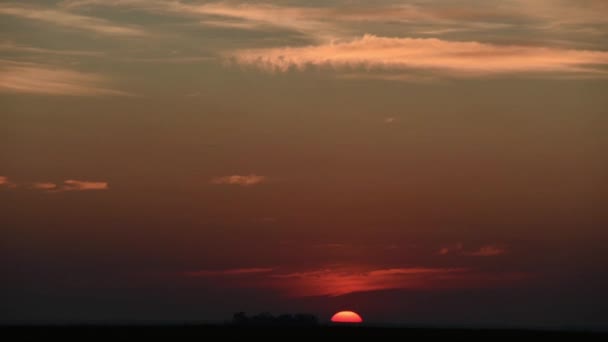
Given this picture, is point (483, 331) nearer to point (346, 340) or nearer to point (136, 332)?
point (346, 340)

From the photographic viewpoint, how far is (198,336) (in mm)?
123312

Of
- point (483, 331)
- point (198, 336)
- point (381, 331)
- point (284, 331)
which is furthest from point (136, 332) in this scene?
point (483, 331)

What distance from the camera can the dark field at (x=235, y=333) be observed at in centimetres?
12144

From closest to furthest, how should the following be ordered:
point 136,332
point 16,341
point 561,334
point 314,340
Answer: point 16,341 < point 314,340 < point 136,332 < point 561,334

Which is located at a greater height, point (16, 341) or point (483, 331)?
point (483, 331)

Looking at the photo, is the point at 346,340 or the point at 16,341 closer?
the point at 16,341

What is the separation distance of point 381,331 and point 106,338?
38.1m

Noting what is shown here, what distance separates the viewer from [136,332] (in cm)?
12950

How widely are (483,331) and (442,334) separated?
1111 centimetres

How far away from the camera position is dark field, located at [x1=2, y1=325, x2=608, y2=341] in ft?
398

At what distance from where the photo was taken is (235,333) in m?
130

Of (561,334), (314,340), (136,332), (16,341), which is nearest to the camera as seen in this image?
(16,341)

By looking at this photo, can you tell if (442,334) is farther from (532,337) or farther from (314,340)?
(314,340)

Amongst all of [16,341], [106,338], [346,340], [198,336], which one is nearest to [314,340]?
[346,340]
